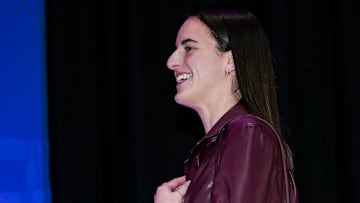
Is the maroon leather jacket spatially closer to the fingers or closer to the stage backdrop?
Answer: the fingers

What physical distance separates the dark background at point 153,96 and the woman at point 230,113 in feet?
1.89

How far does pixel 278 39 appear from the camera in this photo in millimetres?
2227

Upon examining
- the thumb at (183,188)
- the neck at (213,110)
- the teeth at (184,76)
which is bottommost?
the thumb at (183,188)

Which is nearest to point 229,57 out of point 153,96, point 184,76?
point 184,76

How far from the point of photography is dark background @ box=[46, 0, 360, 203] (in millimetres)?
2111

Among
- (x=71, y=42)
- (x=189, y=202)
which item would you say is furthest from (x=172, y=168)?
(x=189, y=202)

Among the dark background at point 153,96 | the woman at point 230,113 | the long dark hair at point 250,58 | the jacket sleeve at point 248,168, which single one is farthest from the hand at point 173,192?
the dark background at point 153,96

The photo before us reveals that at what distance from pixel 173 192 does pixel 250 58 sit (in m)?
0.32

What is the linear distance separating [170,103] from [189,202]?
84 cm

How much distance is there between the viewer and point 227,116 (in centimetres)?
147

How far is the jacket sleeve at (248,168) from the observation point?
4.25 feet

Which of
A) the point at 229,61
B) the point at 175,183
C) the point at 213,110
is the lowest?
the point at 175,183

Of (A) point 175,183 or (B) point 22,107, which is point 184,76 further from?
(B) point 22,107

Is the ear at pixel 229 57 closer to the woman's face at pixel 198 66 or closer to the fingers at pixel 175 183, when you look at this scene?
the woman's face at pixel 198 66
